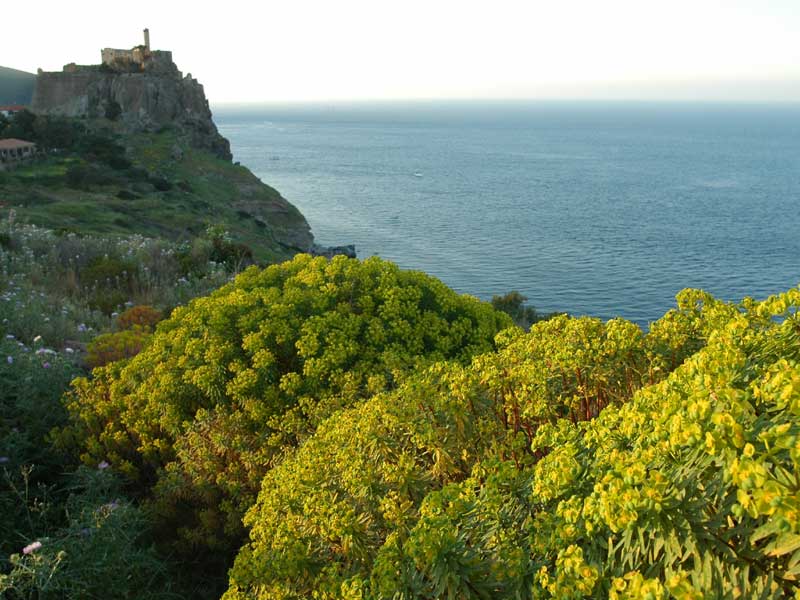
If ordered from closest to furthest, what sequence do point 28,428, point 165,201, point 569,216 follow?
point 28,428 < point 165,201 < point 569,216

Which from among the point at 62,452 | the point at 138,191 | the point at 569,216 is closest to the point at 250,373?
the point at 62,452

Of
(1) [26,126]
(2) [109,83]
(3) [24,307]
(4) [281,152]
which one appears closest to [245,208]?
(1) [26,126]

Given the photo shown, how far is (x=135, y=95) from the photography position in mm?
79250

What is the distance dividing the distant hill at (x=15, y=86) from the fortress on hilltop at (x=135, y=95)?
49.4m

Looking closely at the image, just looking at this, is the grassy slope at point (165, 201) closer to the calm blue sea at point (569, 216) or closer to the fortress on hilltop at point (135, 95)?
the fortress on hilltop at point (135, 95)

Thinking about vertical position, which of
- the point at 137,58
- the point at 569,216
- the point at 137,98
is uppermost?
the point at 137,58

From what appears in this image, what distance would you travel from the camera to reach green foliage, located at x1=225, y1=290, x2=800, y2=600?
273 cm

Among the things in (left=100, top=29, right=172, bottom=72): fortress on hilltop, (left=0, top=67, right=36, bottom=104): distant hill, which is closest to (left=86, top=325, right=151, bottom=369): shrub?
(left=100, top=29, right=172, bottom=72): fortress on hilltop

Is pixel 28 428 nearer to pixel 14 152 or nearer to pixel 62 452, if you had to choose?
pixel 62 452

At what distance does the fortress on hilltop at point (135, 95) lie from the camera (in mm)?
77938

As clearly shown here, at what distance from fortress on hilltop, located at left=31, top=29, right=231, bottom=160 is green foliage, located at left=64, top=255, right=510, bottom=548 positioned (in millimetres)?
72412

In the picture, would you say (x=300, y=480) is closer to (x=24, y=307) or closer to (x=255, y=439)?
(x=255, y=439)

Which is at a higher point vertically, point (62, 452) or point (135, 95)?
point (135, 95)

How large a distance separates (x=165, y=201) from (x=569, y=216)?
3956 centimetres
